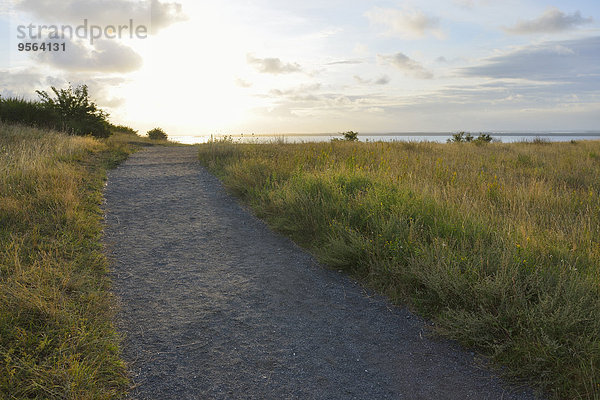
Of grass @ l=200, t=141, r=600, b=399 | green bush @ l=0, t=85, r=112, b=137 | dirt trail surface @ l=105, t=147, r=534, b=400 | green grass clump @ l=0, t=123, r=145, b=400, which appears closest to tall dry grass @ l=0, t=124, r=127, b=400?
green grass clump @ l=0, t=123, r=145, b=400

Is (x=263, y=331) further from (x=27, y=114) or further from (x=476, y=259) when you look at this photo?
(x=27, y=114)

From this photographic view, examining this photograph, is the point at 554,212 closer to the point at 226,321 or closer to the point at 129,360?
the point at 226,321

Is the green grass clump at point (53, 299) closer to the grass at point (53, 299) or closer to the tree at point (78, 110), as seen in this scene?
the grass at point (53, 299)

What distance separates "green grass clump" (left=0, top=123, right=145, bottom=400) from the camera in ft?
8.69

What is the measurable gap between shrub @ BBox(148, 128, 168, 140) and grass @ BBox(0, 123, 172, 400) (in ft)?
75.3

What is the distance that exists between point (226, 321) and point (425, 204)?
10.8 ft

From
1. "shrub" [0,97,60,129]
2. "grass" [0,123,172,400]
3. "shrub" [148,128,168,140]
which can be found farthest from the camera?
"shrub" [148,128,168,140]

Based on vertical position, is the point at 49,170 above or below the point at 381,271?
above

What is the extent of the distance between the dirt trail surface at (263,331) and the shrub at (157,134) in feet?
81.6

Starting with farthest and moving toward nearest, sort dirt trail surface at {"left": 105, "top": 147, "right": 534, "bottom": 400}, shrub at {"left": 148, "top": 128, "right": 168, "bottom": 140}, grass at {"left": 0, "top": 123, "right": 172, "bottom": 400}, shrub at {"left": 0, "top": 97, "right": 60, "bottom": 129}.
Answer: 1. shrub at {"left": 148, "top": 128, "right": 168, "bottom": 140}
2. shrub at {"left": 0, "top": 97, "right": 60, "bottom": 129}
3. dirt trail surface at {"left": 105, "top": 147, "right": 534, "bottom": 400}
4. grass at {"left": 0, "top": 123, "right": 172, "bottom": 400}

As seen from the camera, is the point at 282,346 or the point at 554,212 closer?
the point at 282,346

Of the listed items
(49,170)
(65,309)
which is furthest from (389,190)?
(49,170)

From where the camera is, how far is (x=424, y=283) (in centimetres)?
389

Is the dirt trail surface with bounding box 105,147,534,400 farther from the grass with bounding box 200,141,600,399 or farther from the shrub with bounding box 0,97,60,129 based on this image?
the shrub with bounding box 0,97,60,129
